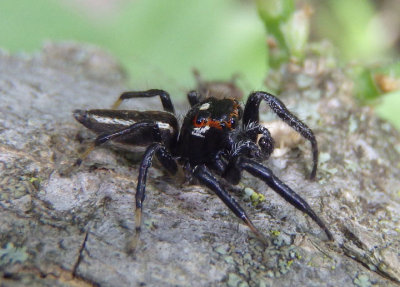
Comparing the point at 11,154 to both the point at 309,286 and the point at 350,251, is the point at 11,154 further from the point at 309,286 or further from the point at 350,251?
the point at 350,251

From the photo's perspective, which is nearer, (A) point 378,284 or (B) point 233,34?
(A) point 378,284

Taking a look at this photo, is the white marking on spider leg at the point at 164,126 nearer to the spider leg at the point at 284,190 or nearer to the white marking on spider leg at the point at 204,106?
the white marking on spider leg at the point at 204,106

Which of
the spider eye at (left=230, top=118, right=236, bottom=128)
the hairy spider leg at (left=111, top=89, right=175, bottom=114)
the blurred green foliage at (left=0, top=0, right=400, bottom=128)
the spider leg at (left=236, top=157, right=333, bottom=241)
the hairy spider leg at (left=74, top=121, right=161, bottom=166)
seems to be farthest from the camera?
the blurred green foliage at (left=0, top=0, right=400, bottom=128)

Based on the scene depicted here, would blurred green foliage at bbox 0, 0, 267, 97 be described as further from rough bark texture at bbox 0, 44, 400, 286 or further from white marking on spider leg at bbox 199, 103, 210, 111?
white marking on spider leg at bbox 199, 103, 210, 111

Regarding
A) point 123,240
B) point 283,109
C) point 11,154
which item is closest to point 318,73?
point 283,109

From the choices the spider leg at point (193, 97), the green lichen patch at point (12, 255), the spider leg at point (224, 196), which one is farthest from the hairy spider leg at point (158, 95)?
the green lichen patch at point (12, 255)

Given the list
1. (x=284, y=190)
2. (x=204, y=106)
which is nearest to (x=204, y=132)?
(x=204, y=106)

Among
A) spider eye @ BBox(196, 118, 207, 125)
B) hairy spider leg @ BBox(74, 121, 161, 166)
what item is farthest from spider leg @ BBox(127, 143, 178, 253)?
spider eye @ BBox(196, 118, 207, 125)
